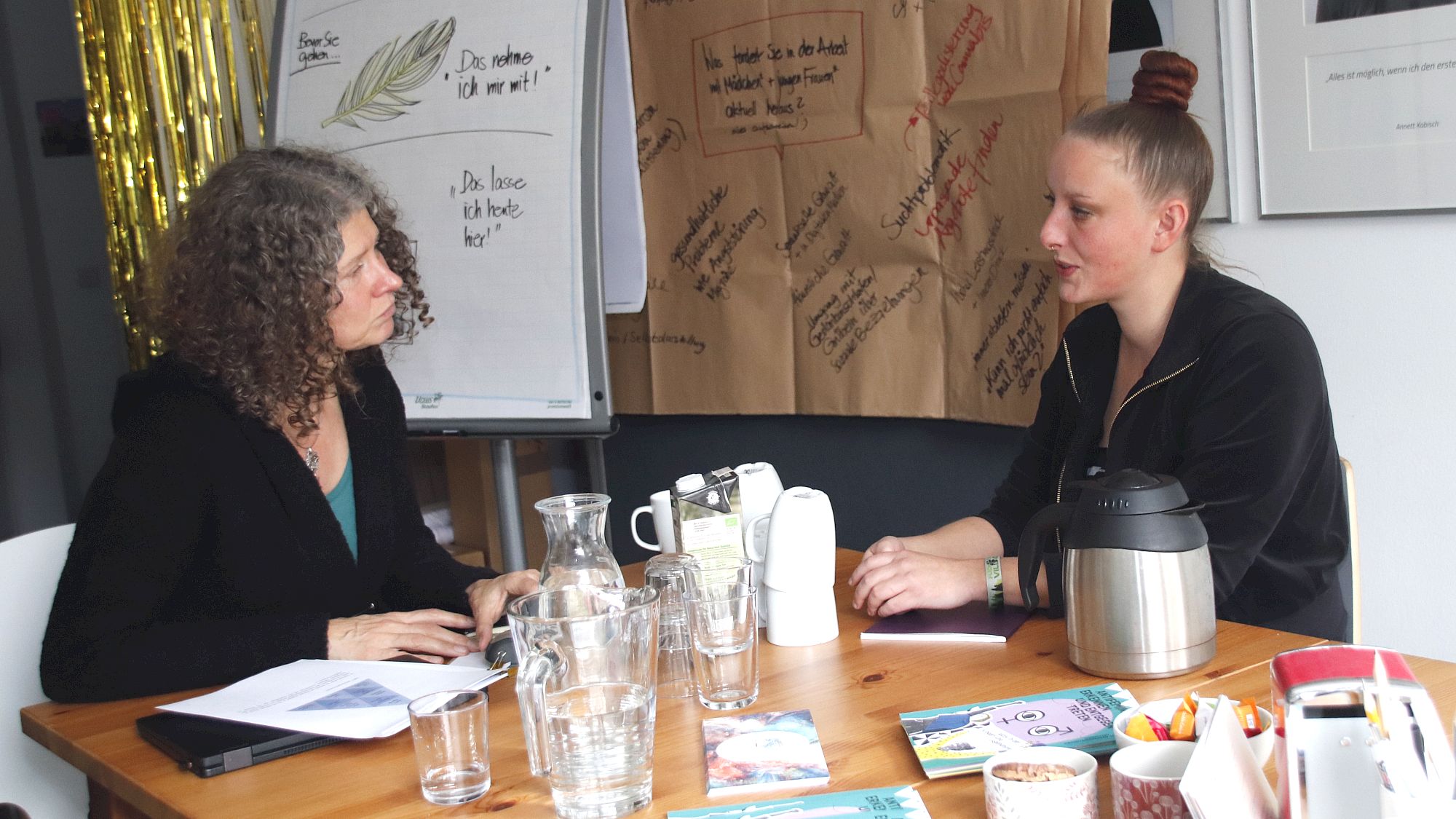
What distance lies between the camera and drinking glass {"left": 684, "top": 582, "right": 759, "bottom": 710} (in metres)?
1.15

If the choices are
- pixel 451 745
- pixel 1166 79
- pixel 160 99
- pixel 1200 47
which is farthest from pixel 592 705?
pixel 160 99

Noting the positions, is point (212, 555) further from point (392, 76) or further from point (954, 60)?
point (954, 60)

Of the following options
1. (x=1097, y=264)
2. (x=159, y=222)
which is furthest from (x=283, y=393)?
(x=159, y=222)

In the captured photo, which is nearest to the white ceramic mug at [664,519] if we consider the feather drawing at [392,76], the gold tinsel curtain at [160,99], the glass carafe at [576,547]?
the glass carafe at [576,547]

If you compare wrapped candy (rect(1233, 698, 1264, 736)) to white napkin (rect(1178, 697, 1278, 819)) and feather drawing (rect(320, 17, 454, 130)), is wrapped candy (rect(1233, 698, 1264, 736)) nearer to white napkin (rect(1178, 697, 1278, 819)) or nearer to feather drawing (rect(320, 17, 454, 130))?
white napkin (rect(1178, 697, 1278, 819))

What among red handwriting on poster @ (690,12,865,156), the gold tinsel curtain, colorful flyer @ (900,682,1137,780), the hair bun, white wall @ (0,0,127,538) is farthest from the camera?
white wall @ (0,0,127,538)

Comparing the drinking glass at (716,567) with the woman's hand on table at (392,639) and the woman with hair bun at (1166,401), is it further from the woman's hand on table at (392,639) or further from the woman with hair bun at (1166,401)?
the woman's hand on table at (392,639)

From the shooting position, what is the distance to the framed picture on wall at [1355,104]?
5.68 ft

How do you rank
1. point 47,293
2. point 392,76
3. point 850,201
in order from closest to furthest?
point 850,201 → point 392,76 → point 47,293

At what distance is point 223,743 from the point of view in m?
1.16

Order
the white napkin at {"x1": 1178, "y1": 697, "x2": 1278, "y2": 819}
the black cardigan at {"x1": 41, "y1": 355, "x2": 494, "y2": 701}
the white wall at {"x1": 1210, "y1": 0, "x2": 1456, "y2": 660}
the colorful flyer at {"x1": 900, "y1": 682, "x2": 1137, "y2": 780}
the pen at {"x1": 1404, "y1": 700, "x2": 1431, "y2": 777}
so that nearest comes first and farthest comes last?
1. the pen at {"x1": 1404, "y1": 700, "x2": 1431, "y2": 777}
2. the white napkin at {"x1": 1178, "y1": 697, "x2": 1278, "y2": 819}
3. the colorful flyer at {"x1": 900, "y1": 682, "x2": 1137, "y2": 780}
4. the black cardigan at {"x1": 41, "y1": 355, "x2": 494, "y2": 701}
5. the white wall at {"x1": 1210, "y1": 0, "x2": 1456, "y2": 660}

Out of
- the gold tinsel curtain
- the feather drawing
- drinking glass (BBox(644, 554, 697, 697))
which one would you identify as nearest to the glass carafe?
drinking glass (BBox(644, 554, 697, 697))

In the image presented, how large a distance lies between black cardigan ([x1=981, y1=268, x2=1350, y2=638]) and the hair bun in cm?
24

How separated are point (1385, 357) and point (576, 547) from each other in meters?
1.31
